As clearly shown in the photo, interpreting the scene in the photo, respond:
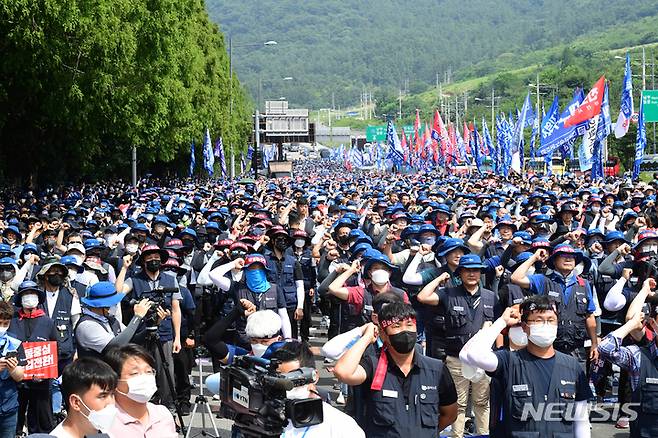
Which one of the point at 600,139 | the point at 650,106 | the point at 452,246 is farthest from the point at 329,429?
the point at 650,106

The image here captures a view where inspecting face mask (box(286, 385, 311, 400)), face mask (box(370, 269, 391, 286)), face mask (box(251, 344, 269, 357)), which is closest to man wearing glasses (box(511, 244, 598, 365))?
face mask (box(370, 269, 391, 286))

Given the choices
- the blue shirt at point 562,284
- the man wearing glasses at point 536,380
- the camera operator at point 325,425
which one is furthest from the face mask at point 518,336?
the blue shirt at point 562,284

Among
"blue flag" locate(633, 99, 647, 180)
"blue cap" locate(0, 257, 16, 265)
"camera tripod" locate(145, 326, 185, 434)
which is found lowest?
"camera tripod" locate(145, 326, 185, 434)

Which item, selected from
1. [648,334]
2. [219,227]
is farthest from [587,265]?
[219,227]

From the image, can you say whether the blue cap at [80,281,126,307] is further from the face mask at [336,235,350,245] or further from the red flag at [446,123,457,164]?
the red flag at [446,123,457,164]

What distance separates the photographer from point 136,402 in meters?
5.67

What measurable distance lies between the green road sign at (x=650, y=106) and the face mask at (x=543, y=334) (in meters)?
29.2

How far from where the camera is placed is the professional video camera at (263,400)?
477cm

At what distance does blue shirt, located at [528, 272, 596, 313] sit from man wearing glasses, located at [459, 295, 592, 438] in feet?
11.7

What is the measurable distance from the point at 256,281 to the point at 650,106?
2656cm

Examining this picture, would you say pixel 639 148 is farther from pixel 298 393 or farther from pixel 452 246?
pixel 298 393

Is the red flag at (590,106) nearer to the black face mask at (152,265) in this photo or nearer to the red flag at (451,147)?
the black face mask at (152,265)

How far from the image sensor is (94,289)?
865 cm

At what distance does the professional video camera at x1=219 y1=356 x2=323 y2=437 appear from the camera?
4770mm
